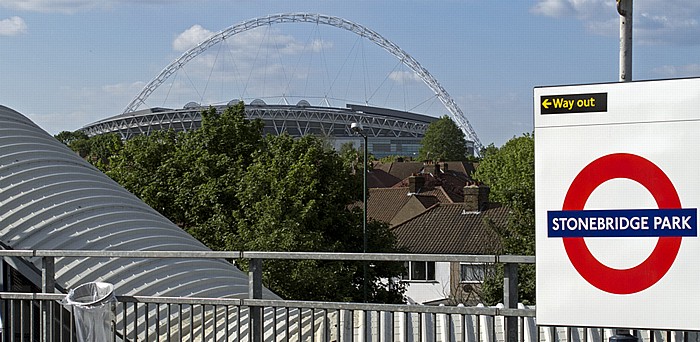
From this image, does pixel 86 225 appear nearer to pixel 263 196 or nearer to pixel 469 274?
pixel 263 196

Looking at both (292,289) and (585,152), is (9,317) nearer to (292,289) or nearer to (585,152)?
(585,152)

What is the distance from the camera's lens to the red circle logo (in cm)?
540

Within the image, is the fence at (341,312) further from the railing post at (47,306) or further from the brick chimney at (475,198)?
the brick chimney at (475,198)

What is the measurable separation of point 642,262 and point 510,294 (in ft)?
4.36

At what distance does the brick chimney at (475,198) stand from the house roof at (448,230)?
43 cm

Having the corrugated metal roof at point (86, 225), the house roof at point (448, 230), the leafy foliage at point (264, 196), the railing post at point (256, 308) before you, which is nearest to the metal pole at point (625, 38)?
the railing post at point (256, 308)

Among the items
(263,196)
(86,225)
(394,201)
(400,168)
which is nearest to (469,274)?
(394,201)

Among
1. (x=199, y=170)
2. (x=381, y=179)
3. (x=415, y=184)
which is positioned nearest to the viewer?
(x=199, y=170)

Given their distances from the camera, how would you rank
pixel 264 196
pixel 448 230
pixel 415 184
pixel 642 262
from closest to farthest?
pixel 642 262
pixel 264 196
pixel 448 230
pixel 415 184

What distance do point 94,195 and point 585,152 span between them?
43.1ft

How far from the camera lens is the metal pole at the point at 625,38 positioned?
20.0 ft

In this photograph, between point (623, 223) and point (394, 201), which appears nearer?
point (623, 223)

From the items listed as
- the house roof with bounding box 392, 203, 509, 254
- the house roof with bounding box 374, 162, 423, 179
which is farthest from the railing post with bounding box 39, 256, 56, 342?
the house roof with bounding box 374, 162, 423, 179

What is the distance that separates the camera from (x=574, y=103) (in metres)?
5.61
